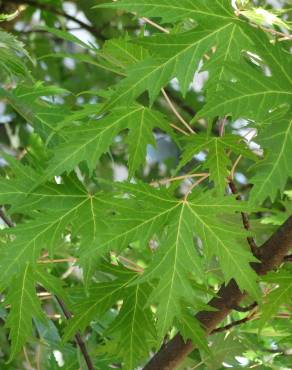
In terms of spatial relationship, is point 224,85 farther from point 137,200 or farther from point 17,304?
point 17,304

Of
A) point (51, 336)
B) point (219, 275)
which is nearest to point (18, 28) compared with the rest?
point (51, 336)

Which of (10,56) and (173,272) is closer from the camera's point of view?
(173,272)

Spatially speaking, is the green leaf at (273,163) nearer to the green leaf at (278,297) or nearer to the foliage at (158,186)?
the foliage at (158,186)

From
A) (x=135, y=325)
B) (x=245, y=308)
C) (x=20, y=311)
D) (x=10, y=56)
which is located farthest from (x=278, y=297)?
(x=10, y=56)

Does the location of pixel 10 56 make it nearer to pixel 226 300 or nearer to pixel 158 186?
pixel 158 186

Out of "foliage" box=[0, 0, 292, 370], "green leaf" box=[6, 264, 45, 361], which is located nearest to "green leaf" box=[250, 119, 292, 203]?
"foliage" box=[0, 0, 292, 370]

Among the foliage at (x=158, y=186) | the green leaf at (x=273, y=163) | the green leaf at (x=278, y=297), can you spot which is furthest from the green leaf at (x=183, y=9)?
the green leaf at (x=278, y=297)

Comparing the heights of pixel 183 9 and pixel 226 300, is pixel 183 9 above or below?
→ above

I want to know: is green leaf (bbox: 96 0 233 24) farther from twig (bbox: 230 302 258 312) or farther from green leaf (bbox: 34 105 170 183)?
twig (bbox: 230 302 258 312)
